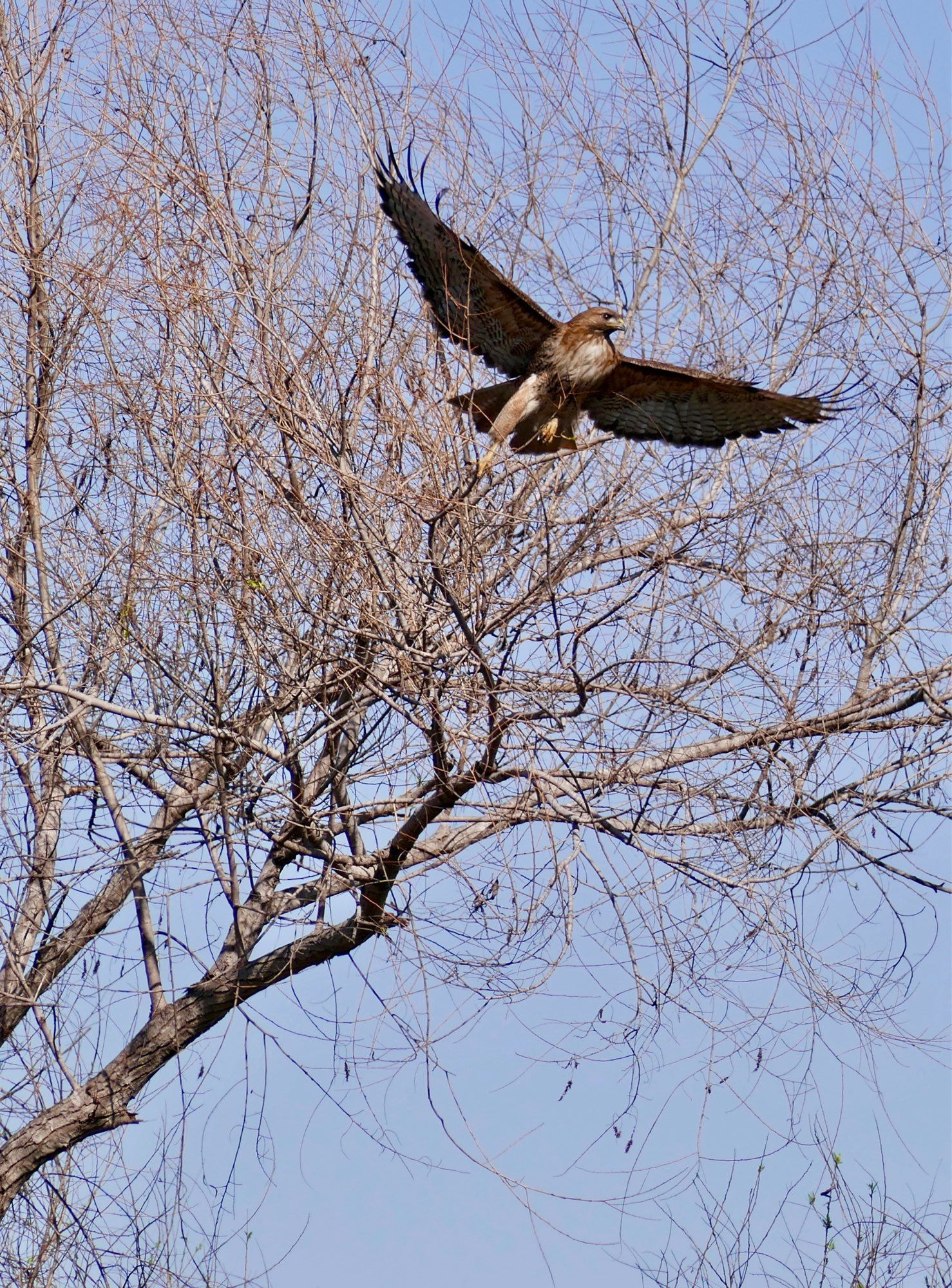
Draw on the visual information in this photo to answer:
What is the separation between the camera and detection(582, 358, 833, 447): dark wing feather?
5.99 metres

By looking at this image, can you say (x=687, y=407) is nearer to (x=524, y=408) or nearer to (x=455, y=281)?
(x=524, y=408)

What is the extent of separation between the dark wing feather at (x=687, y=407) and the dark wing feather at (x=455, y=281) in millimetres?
437

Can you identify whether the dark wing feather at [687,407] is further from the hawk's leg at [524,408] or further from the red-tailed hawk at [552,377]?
the hawk's leg at [524,408]

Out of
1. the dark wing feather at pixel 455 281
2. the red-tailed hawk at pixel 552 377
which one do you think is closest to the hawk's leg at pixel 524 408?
the red-tailed hawk at pixel 552 377

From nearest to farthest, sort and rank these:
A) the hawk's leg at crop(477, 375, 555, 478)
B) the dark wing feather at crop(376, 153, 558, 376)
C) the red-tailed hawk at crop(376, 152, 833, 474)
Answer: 1. the dark wing feather at crop(376, 153, 558, 376)
2. the red-tailed hawk at crop(376, 152, 833, 474)
3. the hawk's leg at crop(477, 375, 555, 478)

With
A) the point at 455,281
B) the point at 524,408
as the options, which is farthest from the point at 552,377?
the point at 455,281

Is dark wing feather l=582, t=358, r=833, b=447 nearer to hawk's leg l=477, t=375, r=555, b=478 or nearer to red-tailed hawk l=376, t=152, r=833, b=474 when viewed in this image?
red-tailed hawk l=376, t=152, r=833, b=474

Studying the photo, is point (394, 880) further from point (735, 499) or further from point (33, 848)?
point (735, 499)

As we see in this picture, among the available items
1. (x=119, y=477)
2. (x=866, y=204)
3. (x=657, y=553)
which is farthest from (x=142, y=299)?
(x=866, y=204)

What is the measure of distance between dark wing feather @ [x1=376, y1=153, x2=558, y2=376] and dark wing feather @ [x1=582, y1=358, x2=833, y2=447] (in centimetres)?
44

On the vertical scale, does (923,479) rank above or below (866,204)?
below

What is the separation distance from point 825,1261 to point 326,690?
291 centimetres

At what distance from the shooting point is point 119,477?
17.0ft

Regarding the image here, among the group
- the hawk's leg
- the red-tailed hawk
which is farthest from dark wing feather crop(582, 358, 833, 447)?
the hawk's leg
